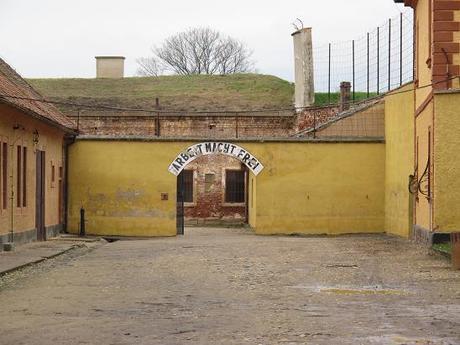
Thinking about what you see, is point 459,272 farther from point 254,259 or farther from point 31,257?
point 31,257

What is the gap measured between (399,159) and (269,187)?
15.8ft

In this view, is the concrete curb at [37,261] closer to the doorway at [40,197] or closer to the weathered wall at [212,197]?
the doorway at [40,197]

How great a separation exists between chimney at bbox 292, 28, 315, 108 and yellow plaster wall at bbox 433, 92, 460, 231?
68.3 feet

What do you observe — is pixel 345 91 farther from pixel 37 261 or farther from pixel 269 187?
pixel 37 261

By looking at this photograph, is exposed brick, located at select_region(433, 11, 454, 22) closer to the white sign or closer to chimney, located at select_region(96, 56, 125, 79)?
the white sign

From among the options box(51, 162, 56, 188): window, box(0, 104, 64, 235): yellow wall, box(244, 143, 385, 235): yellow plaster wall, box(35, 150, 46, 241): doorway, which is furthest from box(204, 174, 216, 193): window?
box(35, 150, 46, 241): doorway

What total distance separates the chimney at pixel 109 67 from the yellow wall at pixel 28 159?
23390 millimetres

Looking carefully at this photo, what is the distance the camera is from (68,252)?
76.7ft

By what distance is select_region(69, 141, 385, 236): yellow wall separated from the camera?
32281mm

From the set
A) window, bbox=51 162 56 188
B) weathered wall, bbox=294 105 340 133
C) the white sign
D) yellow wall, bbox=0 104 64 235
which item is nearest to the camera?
yellow wall, bbox=0 104 64 235

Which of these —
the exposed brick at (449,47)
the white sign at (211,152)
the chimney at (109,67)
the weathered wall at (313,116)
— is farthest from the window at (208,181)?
the exposed brick at (449,47)

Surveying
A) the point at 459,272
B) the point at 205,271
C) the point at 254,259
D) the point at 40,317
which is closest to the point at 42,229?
the point at 254,259

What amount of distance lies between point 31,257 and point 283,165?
13.7 m

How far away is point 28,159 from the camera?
86.8 feet
